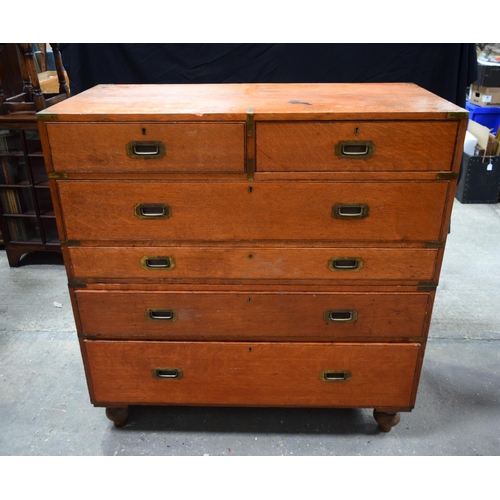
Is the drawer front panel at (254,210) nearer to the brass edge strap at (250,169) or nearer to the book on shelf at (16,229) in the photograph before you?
the brass edge strap at (250,169)

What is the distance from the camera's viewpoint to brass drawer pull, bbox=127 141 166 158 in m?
1.43

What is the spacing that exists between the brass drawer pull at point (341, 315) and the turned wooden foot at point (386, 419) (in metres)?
0.45

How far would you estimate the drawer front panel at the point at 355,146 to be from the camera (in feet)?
4.62

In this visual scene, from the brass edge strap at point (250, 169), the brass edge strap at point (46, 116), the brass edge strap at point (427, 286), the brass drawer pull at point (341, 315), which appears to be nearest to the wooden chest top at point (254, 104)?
the brass edge strap at point (46, 116)

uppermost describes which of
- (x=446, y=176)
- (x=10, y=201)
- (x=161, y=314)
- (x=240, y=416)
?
(x=446, y=176)

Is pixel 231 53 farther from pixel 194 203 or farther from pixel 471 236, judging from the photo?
pixel 471 236

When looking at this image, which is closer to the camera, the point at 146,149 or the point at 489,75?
the point at 146,149

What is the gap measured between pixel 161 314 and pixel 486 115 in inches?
150

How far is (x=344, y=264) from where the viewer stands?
160cm

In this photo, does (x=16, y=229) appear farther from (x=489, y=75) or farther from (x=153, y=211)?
(x=489, y=75)

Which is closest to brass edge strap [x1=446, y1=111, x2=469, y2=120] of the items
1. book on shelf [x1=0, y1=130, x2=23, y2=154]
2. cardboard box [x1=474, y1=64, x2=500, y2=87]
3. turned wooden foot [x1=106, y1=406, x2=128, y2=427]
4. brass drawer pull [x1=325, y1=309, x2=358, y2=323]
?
brass drawer pull [x1=325, y1=309, x2=358, y2=323]

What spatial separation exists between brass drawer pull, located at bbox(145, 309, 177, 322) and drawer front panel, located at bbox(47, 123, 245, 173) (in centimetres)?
50

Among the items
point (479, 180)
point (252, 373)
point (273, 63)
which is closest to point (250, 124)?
point (252, 373)

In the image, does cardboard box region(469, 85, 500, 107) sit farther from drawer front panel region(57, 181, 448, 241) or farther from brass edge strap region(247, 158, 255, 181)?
brass edge strap region(247, 158, 255, 181)
